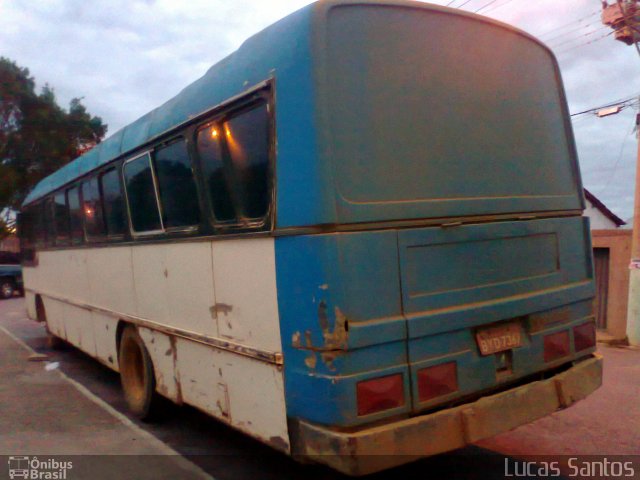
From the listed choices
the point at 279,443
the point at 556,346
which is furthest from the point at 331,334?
the point at 556,346

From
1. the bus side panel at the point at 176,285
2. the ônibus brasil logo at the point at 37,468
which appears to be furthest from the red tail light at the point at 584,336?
the ônibus brasil logo at the point at 37,468

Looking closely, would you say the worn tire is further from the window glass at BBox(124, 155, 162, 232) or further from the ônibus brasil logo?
the ônibus brasil logo

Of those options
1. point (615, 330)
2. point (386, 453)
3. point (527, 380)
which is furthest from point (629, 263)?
point (386, 453)

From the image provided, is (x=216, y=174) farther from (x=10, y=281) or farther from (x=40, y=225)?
(x=10, y=281)

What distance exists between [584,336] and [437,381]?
1644mm

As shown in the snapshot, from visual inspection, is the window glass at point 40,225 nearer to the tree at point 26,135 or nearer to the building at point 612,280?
the building at point 612,280

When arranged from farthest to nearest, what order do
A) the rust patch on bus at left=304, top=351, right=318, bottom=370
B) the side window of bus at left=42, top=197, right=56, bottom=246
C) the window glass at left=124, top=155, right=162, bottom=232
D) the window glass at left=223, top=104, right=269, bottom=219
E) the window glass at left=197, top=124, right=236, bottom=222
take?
the side window of bus at left=42, top=197, right=56, bottom=246 < the window glass at left=124, top=155, right=162, bottom=232 < the window glass at left=197, top=124, right=236, bottom=222 < the window glass at left=223, top=104, right=269, bottom=219 < the rust patch on bus at left=304, top=351, right=318, bottom=370

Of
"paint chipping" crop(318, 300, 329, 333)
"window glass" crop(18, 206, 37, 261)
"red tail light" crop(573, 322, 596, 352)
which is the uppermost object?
"window glass" crop(18, 206, 37, 261)

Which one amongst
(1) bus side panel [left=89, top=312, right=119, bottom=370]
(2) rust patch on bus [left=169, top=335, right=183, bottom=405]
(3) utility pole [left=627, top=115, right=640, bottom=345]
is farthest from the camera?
(3) utility pole [left=627, top=115, right=640, bottom=345]

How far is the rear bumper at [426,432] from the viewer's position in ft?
10.6

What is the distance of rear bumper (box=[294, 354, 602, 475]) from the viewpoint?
323cm

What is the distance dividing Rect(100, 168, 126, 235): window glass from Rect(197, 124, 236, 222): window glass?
91.4 inches

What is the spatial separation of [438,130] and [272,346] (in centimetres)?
176

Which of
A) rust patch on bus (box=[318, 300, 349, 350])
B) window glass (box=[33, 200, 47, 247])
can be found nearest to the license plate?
rust patch on bus (box=[318, 300, 349, 350])
